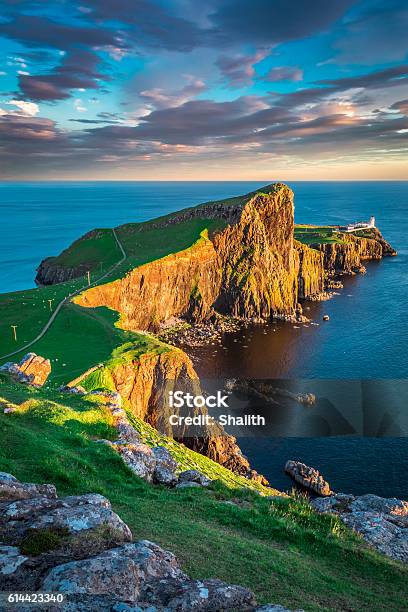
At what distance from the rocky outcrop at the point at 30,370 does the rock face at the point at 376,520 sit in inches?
1096

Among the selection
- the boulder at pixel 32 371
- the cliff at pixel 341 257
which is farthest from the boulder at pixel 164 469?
the cliff at pixel 341 257

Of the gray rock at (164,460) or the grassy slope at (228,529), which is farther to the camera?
the gray rock at (164,460)

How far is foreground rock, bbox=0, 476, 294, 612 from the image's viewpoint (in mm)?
9406

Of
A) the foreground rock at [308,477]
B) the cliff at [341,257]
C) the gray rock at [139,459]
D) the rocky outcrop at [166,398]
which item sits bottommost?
the foreground rock at [308,477]

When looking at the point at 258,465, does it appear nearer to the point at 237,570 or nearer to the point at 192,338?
the point at 237,570

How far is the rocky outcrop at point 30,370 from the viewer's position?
39.4 m

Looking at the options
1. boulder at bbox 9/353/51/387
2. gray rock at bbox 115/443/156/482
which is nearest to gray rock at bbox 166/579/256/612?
gray rock at bbox 115/443/156/482

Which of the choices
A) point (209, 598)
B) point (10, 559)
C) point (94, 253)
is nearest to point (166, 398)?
point (10, 559)

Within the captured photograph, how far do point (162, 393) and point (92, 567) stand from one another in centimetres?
4435

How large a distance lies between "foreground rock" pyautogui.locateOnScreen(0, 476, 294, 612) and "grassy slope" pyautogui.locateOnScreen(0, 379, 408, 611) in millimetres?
2548

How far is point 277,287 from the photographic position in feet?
416

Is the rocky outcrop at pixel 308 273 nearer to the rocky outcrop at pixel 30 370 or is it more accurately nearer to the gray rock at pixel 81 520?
the rocky outcrop at pixel 30 370

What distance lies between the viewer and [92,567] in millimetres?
10094

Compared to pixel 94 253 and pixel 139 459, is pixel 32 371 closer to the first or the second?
pixel 139 459
